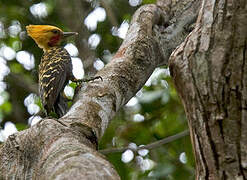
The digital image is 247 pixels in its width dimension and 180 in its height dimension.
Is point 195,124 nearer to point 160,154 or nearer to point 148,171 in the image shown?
point 148,171

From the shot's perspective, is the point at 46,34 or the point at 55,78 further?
the point at 46,34

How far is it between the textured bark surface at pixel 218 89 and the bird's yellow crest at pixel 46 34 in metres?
3.68

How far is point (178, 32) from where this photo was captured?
14.2ft

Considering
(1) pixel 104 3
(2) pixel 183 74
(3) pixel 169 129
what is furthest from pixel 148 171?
(2) pixel 183 74

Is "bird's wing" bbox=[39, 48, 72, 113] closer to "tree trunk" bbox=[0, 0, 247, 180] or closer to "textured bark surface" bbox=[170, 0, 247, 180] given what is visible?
"tree trunk" bbox=[0, 0, 247, 180]

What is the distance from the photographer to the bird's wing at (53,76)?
4.32 m

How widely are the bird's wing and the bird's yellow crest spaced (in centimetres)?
58

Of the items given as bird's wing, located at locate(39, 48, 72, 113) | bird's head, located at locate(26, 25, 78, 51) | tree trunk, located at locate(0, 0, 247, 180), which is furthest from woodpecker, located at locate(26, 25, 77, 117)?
tree trunk, located at locate(0, 0, 247, 180)

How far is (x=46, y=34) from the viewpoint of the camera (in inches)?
219

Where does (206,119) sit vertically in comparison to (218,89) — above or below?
below

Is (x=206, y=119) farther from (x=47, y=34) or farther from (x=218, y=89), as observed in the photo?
(x=47, y=34)

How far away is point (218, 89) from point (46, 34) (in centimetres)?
386

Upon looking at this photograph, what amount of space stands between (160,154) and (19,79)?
1865 mm

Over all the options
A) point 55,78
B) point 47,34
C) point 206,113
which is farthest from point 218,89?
point 47,34
